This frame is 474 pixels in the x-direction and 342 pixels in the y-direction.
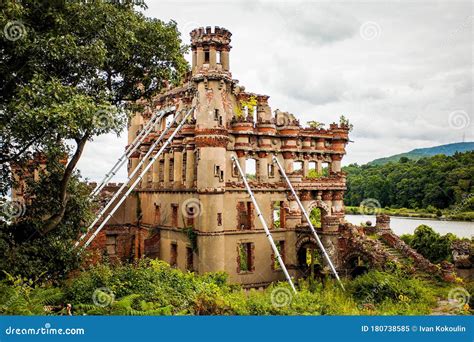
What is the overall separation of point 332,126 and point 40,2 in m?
27.0

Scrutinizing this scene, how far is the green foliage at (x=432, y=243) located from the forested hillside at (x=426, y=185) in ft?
38.2

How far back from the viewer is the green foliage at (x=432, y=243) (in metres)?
34.5

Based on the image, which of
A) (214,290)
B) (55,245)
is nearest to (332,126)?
(214,290)

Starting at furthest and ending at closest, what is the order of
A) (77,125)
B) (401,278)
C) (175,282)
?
1. (401,278)
2. (175,282)
3. (77,125)

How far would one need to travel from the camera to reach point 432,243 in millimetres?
35625

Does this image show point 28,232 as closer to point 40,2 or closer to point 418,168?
point 40,2

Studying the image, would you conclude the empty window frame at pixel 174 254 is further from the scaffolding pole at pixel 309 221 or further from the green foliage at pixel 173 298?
the green foliage at pixel 173 298

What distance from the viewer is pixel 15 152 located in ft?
54.0
